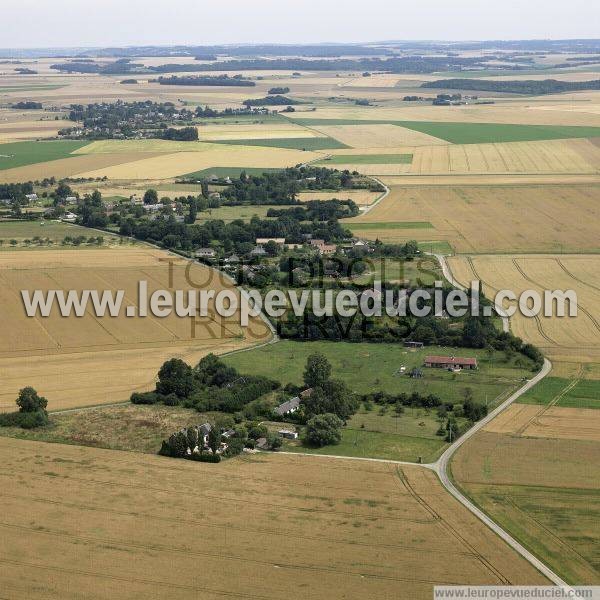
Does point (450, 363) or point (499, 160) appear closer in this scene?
point (450, 363)

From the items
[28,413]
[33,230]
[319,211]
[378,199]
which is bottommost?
[33,230]

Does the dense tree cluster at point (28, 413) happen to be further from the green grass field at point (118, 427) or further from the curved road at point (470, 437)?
the curved road at point (470, 437)

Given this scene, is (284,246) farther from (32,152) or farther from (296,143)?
(32,152)

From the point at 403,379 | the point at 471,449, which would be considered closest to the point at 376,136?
the point at 403,379

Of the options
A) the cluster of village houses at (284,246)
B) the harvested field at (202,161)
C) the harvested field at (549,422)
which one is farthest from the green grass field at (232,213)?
the harvested field at (549,422)

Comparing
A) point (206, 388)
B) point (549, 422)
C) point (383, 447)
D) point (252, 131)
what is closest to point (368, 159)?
point (252, 131)

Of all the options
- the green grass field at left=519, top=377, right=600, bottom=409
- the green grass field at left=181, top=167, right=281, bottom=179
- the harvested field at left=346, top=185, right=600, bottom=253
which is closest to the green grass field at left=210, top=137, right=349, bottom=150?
the green grass field at left=181, top=167, right=281, bottom=179

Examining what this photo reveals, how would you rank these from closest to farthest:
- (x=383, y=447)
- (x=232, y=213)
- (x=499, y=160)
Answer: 1. (x=383, y=447)
2. (x=232, y=213)
3. (x=499, y=160)

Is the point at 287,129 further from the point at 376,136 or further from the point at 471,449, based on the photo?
the point at 471,449
